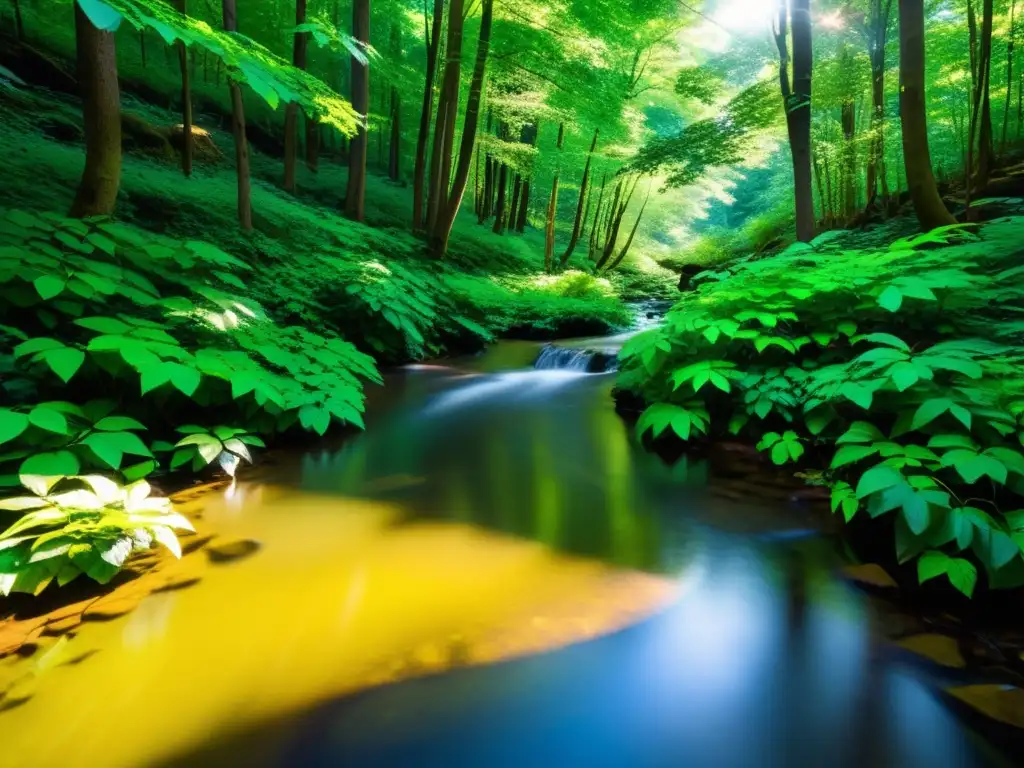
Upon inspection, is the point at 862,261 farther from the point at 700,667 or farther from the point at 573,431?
the point at 700,667

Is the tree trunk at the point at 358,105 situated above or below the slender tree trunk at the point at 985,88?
above

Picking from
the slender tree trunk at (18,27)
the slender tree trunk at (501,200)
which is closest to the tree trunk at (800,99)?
the slender tree trunk at (501,200)

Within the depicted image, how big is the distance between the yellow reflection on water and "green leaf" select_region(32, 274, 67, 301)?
1.51m

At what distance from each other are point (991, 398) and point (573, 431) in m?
3.13

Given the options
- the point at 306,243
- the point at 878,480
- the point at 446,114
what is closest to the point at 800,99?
the point at 878,480

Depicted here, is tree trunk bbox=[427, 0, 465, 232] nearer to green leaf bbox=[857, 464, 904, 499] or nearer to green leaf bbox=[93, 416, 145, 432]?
green leaf bbox=[93, 416, 145, 432]

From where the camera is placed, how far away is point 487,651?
202cm

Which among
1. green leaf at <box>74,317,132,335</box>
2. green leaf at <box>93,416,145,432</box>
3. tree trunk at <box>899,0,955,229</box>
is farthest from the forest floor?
tree trunk at <box>899,0,955,229</box>

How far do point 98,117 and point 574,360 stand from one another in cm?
627

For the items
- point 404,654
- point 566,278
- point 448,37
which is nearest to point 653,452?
point 404,654

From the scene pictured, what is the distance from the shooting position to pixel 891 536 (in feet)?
9.37

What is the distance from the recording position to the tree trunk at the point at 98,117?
4188 mm

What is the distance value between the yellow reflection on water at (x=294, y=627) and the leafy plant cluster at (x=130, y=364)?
57 centimetres

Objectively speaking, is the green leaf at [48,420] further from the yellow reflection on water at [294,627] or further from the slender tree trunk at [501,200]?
the slender tree trunk at [501,200]
